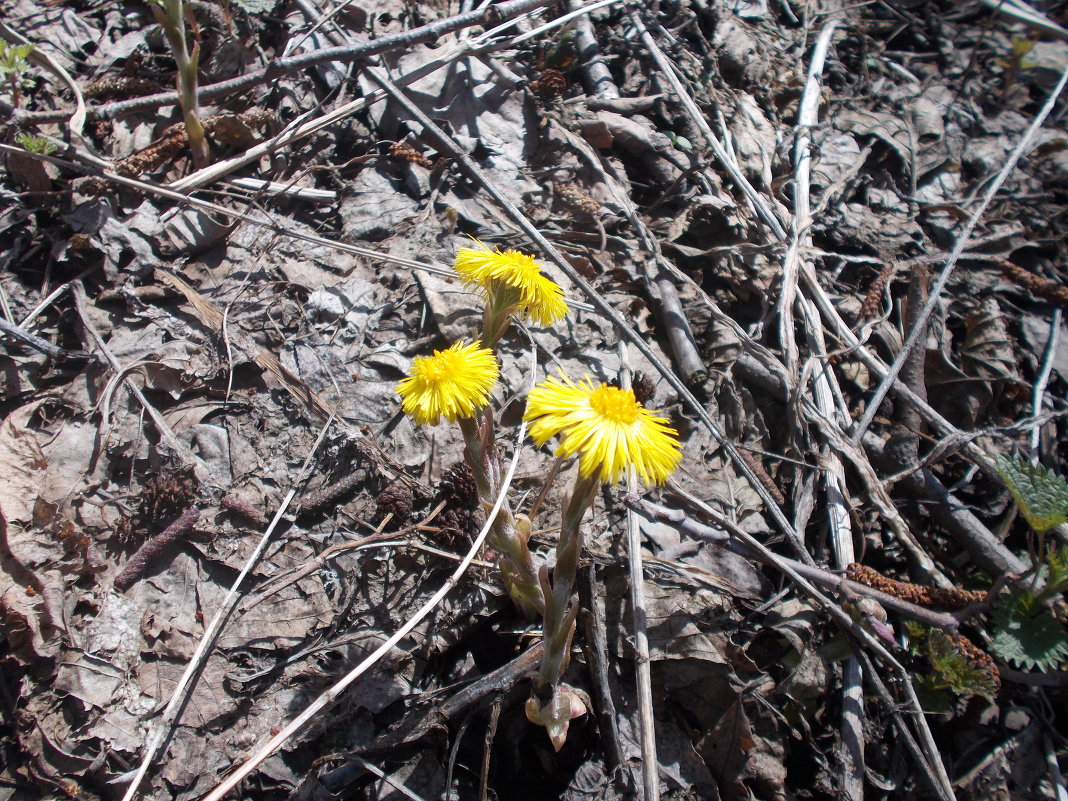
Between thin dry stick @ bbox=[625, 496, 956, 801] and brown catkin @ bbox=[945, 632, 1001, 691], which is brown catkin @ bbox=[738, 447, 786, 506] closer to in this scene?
thin dry stick @ bbox=[625, 496, 956, 801]

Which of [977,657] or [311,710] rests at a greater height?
[977,657]

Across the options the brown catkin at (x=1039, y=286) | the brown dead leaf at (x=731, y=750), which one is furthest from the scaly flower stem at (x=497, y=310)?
the brown catkin at (x=1039, y=286)

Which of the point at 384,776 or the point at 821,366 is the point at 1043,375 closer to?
the point at 821,366

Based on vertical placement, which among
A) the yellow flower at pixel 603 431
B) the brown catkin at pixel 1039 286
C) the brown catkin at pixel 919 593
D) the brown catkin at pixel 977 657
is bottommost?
the brown catkin at pixel 977 657

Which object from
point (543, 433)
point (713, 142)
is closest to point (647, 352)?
point (543, 433)

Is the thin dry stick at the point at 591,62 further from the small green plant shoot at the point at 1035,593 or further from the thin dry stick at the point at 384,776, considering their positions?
the thin dry stick at the point at 384,776
